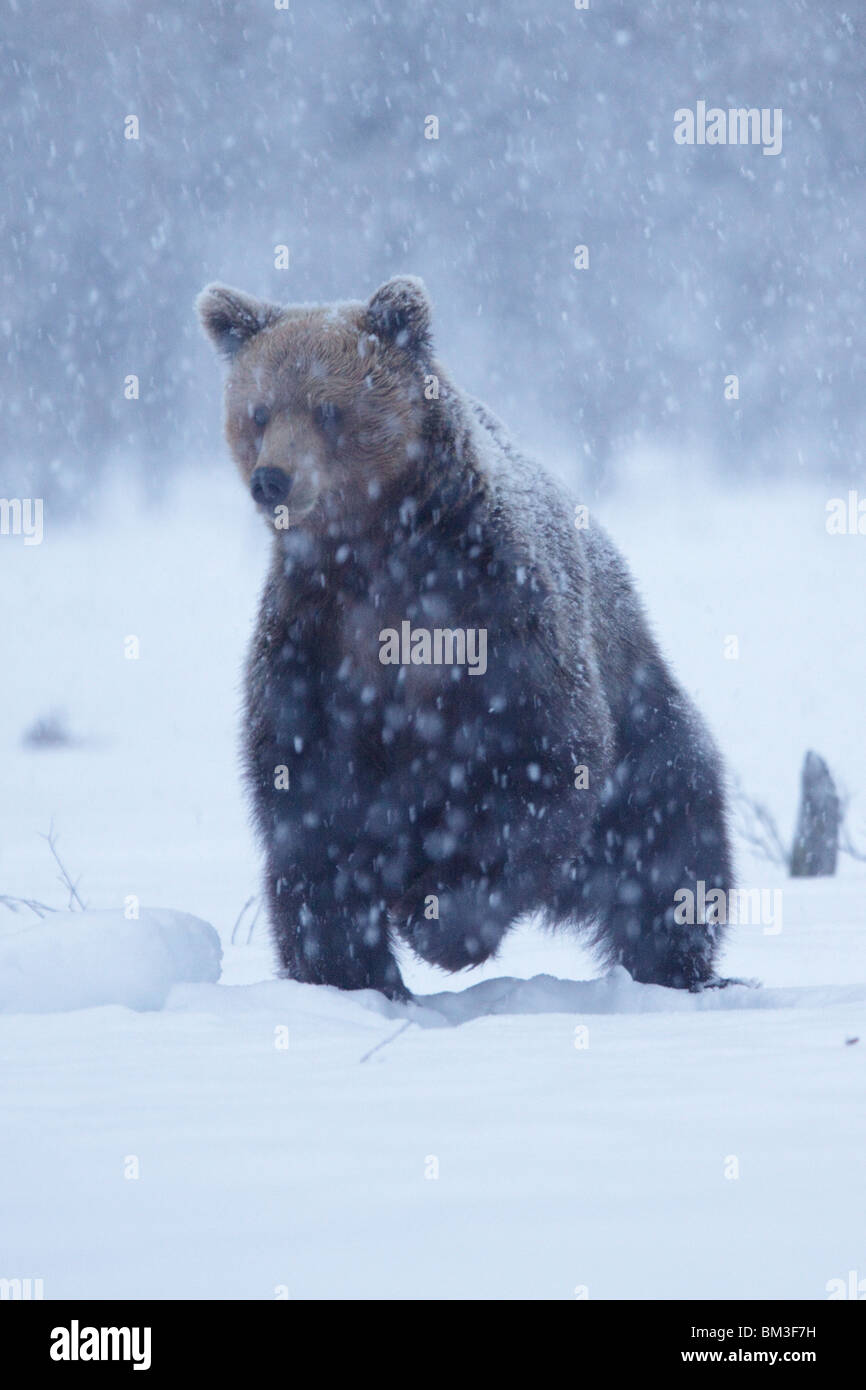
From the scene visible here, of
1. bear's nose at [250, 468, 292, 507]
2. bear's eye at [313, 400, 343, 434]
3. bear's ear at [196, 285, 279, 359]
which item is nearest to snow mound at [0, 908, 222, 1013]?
bear's nose at [250, 468, 292, 507]

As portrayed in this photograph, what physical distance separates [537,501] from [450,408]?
483 mm

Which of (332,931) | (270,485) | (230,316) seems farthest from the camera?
(230,316)

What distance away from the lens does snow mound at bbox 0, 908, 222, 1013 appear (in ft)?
11.6

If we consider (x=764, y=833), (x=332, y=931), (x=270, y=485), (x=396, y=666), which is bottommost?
(x=764, y=833)

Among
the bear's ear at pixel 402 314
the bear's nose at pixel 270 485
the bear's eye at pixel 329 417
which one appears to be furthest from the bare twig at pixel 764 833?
the bear's nose at pixel 270 485

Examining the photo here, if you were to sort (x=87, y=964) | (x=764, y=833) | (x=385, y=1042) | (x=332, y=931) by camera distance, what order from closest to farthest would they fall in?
(x=385, y=1042), (x=87, y=964), (x=332, y=931), (x=764, y=833)

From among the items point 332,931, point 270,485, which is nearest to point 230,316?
point 270,485

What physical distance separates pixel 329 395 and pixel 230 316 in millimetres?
533

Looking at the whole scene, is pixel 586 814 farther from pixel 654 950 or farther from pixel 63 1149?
pixel 63 1149

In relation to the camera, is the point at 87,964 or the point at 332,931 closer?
the point at 87,964

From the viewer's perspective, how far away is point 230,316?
4.72 m

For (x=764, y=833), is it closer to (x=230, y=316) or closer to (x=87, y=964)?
(x=230, y=316)

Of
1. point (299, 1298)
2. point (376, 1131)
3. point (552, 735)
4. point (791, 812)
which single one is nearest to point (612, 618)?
point (552, 735)

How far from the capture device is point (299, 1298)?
5.85 feet
